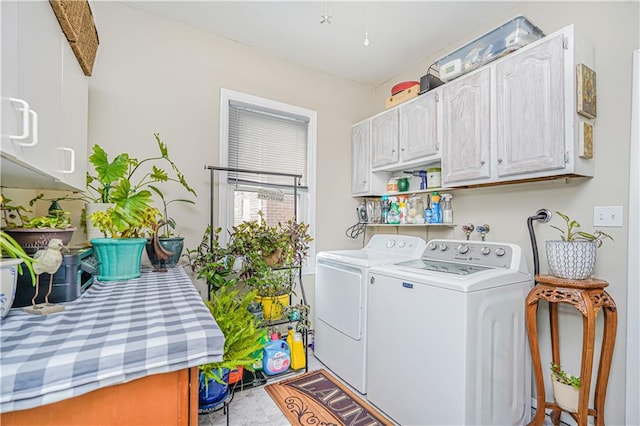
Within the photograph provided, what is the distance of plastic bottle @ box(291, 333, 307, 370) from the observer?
7.70 feet

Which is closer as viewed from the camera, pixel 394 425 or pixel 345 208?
pixel 394 425

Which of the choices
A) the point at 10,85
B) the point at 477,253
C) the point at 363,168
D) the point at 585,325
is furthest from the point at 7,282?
the point at 363,168

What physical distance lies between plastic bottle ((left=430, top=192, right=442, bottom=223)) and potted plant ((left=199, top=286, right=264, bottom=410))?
1614 mm

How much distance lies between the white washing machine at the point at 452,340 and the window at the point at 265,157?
119 centimetres

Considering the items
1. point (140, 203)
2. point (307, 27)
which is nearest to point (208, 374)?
point (140, 203)

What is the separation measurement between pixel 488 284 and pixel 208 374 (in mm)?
1491

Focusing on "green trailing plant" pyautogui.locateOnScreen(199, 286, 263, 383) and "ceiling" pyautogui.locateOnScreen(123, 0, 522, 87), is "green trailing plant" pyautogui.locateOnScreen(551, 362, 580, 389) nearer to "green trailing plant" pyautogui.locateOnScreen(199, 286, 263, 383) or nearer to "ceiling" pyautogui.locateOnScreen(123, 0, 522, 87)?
"green trailing plant" pyautogui.locateOnScreen(199, 286, 263, 383)

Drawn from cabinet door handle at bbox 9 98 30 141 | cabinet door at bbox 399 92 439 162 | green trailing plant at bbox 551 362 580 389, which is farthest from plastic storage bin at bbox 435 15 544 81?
cabinet door handle at bbox 9 98 30 141

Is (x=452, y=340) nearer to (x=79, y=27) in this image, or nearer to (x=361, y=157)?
(x=361, y=157)

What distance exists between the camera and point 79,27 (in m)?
1.27

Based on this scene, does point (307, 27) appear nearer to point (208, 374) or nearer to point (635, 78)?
point (635, 78)

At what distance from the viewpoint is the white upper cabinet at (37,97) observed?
743 millimetres

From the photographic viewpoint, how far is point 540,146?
1.67 metres

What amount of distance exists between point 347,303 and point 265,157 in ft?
4.87
